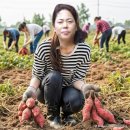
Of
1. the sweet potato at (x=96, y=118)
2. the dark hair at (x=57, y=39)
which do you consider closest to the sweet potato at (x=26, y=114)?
the dark hair at (x=57, y=39)

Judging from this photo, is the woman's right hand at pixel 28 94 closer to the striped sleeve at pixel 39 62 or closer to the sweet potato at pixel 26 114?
the sweet potato at pixel 26 114

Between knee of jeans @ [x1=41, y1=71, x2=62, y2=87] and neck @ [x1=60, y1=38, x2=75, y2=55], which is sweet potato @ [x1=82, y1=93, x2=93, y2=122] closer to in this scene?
knee of jeans @ [x1=41, y1=71, x2=62, y2=87]

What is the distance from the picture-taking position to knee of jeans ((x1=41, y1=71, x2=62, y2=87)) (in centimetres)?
350

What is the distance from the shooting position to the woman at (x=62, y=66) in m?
3.52

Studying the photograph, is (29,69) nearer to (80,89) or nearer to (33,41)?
(33,41)

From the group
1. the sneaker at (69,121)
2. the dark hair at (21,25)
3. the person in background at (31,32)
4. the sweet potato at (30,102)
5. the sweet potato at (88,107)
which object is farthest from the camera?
the person in background at (31,32)

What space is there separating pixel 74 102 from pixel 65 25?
0.73 meters

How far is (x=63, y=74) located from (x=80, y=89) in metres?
0.22

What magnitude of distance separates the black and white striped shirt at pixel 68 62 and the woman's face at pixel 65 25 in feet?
0.55

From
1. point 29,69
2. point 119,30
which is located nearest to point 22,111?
point 29,69

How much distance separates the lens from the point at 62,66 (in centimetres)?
362

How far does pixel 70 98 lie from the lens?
3.58 m

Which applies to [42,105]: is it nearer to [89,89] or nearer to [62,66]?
[62,66]

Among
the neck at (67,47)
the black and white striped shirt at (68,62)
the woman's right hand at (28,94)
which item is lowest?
the woman's right hand at (28,94)
